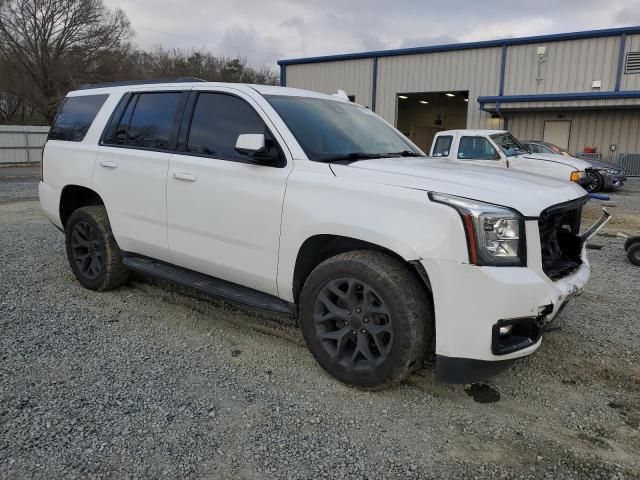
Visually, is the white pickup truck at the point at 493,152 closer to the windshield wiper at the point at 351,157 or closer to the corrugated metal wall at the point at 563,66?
the windshield wiper at the point at 351,157

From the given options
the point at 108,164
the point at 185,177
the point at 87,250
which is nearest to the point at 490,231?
the point at 185,177

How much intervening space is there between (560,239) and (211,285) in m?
2.59

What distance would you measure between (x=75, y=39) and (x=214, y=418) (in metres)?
38.0

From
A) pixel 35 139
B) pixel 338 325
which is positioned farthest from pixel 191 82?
pixel 35 139

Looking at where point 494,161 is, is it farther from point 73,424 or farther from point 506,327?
point 73,424

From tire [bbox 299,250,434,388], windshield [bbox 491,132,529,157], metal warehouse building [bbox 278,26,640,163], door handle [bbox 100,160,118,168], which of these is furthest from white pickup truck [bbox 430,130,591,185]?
metal warehouse building [bbox 278,26,640,163]

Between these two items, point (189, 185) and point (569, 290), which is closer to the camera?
point (569, 290)

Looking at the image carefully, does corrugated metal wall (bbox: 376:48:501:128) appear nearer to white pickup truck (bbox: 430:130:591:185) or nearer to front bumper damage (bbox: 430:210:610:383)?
white pickup truck (bbox: 430:130:591:185)

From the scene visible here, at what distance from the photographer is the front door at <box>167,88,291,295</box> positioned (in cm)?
352

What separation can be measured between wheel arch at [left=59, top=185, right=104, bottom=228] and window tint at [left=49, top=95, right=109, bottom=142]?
0.49m

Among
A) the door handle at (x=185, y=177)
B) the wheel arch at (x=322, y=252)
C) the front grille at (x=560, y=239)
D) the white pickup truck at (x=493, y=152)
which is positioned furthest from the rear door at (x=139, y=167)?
the white pickup truck at (x=493, y=152)

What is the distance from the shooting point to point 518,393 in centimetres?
329

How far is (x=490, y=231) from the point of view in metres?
2.77

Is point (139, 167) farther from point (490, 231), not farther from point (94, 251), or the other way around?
point (490, 231)
